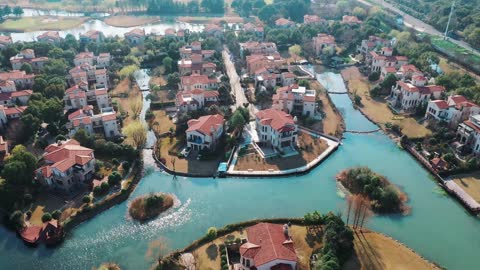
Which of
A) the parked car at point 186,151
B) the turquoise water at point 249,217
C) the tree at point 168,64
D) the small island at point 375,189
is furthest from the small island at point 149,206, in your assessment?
the tree at point 168,64

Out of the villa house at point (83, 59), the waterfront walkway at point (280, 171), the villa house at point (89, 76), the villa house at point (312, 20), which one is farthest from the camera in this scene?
the villa house at point (312, 20)

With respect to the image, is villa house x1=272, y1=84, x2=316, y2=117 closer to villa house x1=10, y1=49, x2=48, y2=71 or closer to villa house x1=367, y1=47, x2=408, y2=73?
villa house x1=367, y1=47, x2=408, y2=73

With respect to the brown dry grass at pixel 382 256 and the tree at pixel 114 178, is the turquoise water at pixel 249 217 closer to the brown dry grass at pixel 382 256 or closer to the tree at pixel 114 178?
the brown dry grass at pixel 382 256

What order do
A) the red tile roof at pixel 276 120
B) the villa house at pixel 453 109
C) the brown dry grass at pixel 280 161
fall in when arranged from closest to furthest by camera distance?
the brown dry grass at pixel 280 161
the red tile roof at pixel 276 120
the villa house at pixel 453 109

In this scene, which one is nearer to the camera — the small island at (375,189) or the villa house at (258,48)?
the small island at (375,189)

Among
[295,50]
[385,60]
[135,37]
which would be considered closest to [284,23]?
[295,50]

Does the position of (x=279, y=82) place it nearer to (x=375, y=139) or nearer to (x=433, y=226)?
(x=375, y=139)
